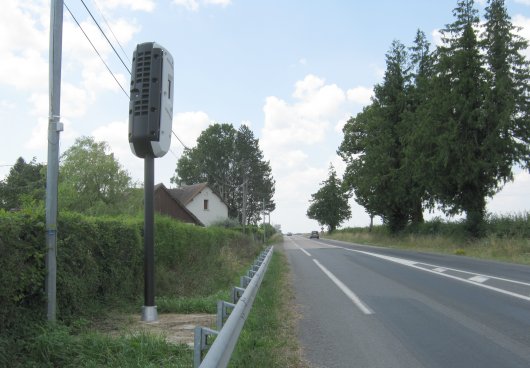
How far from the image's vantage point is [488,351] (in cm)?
568

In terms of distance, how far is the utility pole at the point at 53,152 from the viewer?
592 cm

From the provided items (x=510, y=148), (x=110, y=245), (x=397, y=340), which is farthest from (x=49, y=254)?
(x=510, y=148)

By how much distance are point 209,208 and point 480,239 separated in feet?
126

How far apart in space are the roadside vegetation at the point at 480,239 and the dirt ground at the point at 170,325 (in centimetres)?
1687

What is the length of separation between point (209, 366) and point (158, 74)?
5400 mm

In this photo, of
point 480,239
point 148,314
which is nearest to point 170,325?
point 148,314

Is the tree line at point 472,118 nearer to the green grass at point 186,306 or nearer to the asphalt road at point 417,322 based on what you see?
the asphalt road at point 417,322

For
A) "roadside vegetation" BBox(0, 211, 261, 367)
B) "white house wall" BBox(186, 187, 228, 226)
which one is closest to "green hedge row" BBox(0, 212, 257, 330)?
"roadside vegetation" BBox(0, 211, 261, 367)

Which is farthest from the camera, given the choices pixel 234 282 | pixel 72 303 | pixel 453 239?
pixel 453 239

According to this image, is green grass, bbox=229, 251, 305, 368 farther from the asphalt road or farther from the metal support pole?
the metal support pole

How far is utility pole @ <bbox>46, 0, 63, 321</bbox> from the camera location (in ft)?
19.4

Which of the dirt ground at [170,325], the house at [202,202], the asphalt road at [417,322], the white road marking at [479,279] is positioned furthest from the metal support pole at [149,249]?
the house at [202,202]

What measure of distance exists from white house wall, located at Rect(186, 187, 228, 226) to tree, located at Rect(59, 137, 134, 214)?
17.9 metres

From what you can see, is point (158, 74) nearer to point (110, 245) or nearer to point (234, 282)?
point (110, 245)
